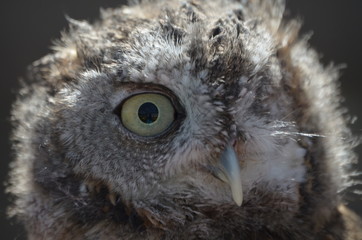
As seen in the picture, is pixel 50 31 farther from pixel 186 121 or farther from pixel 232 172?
pixel 232 172

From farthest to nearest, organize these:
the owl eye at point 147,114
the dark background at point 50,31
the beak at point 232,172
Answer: the dark background at point 50,31
the owl eye at point 147,114
the beak at point 232,172

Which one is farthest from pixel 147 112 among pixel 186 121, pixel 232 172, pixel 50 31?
pixel 50 31

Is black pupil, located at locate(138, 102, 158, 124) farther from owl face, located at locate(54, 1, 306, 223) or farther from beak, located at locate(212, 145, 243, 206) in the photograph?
beak, located at locate(212, 145, 243, 206)

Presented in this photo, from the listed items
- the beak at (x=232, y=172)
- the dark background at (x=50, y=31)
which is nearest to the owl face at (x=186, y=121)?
the beak at (x=232, y=172)

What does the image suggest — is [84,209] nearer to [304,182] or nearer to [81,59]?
[81,59]

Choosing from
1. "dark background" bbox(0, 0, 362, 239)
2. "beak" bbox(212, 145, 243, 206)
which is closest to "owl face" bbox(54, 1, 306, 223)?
"beak" bbox(212, 145, 243, 206)

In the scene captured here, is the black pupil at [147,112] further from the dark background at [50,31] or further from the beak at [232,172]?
the dark background at [50,31]

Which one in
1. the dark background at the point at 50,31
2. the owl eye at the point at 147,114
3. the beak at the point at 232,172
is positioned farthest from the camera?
the dark background at the point at 50,31

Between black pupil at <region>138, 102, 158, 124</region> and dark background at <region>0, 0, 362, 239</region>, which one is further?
dark background at <region>0, 0, 362, 239</region>
